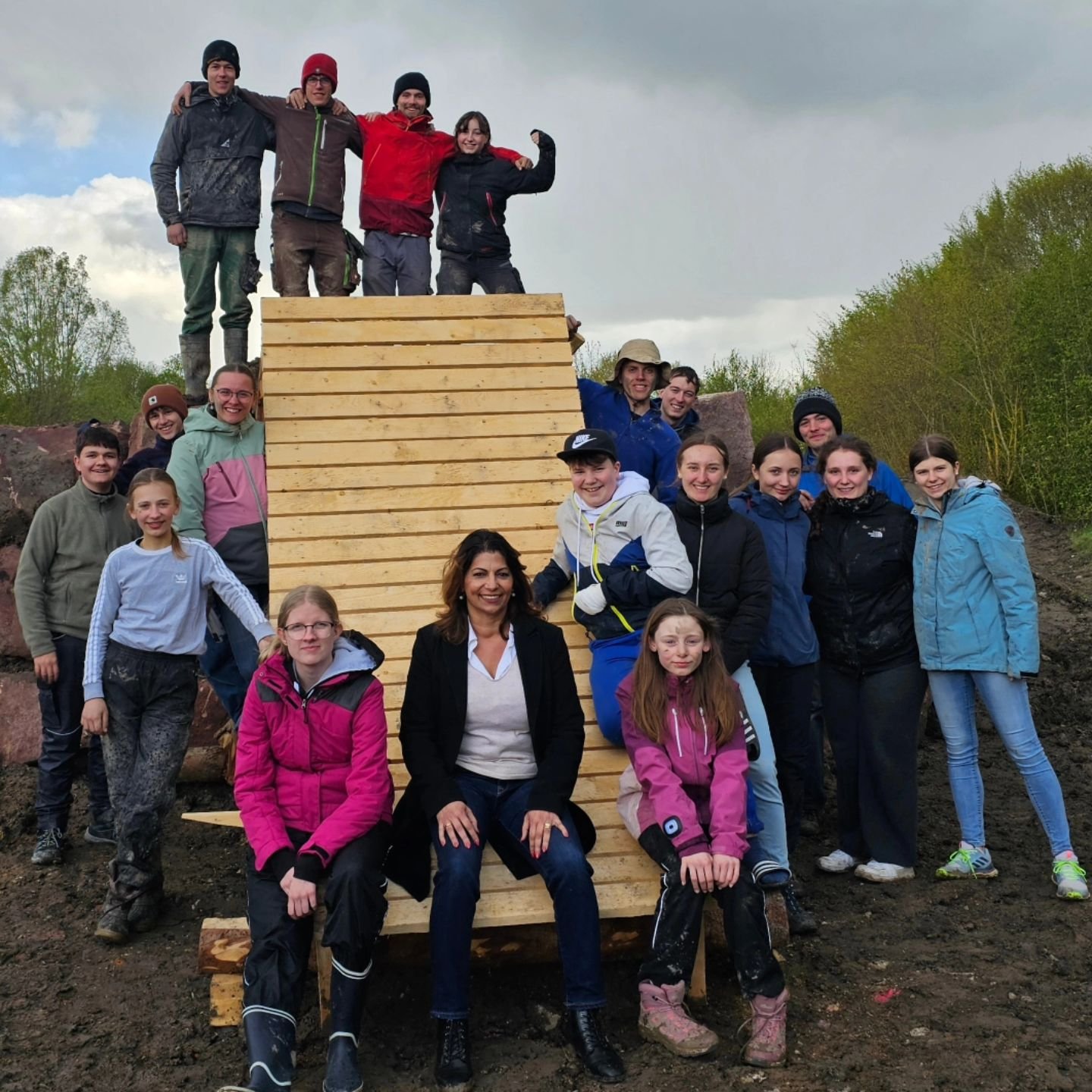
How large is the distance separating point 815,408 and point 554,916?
3.07m

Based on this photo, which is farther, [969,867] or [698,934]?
[969,867]

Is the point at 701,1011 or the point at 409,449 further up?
the point at 409,449

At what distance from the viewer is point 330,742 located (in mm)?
3748

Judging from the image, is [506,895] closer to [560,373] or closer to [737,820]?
[737,820]

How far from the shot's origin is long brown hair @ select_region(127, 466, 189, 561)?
4570mm

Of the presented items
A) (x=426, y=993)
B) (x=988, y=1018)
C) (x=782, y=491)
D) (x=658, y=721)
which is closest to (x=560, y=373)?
(x=782, y=491)

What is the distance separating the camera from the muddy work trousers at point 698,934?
11.6 ft

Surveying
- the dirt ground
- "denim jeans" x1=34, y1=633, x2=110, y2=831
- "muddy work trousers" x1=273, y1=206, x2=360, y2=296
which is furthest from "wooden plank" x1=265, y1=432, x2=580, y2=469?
the dirt ground

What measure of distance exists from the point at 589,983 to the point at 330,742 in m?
1.16

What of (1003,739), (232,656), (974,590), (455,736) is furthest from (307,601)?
(1003,739)

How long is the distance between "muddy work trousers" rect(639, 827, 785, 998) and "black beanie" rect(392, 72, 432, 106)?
19.0ft

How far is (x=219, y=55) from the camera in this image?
7.23 meters

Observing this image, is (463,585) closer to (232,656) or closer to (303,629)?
(303,629)

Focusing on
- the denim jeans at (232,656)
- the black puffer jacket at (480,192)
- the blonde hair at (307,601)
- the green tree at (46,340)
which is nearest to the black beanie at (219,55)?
the black puffer jacket at (480,192)
